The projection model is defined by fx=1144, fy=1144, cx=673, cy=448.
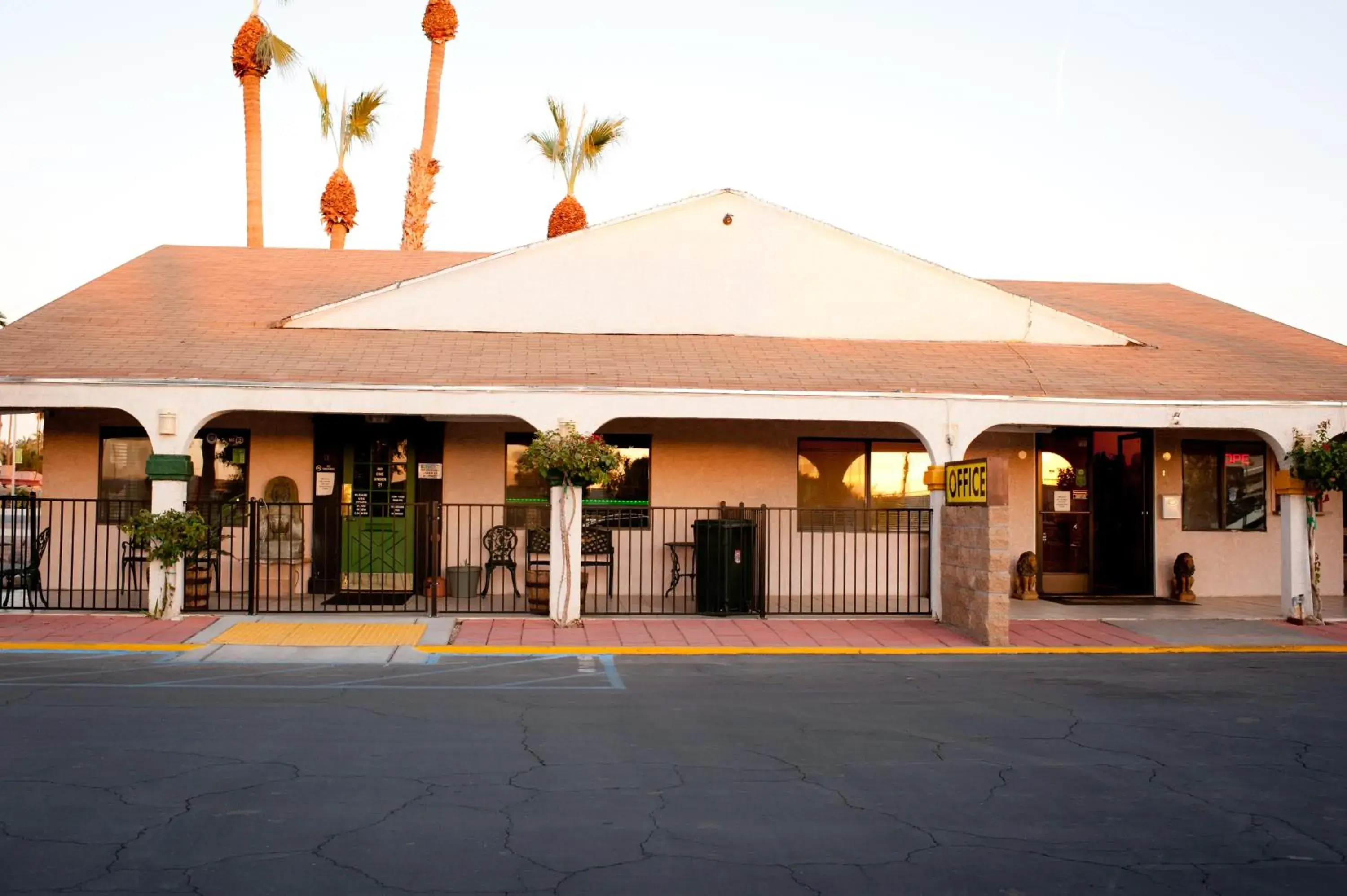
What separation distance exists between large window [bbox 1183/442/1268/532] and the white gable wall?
7.58 feet

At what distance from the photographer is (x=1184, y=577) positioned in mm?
16094

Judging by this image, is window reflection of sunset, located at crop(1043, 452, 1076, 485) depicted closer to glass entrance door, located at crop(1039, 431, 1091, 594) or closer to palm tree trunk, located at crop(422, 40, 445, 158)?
glass entrance door, located at crop(1039, 431, 1091, 594)

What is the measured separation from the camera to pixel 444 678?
10.2 m

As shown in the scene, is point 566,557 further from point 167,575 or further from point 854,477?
point 854,477

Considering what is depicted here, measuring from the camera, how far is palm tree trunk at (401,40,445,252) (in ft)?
109

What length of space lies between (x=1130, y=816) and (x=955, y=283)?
11.2m

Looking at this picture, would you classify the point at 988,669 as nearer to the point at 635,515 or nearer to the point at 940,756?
the point at 940,756

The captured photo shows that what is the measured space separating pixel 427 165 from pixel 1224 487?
2418 centimetres

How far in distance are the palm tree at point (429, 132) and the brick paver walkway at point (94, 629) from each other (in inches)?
842

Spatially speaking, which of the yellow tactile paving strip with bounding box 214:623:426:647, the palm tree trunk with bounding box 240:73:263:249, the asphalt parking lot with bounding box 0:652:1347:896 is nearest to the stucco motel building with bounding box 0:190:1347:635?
the yellow tactile paving strip with bounding box 214:623:426:647

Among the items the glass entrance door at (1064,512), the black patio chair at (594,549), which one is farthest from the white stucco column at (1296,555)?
the black patio chair at (594,549)

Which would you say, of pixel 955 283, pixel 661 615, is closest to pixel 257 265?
pixel 661 615

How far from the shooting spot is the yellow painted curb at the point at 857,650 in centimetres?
1166

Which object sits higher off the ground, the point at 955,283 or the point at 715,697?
the point at 955,283
